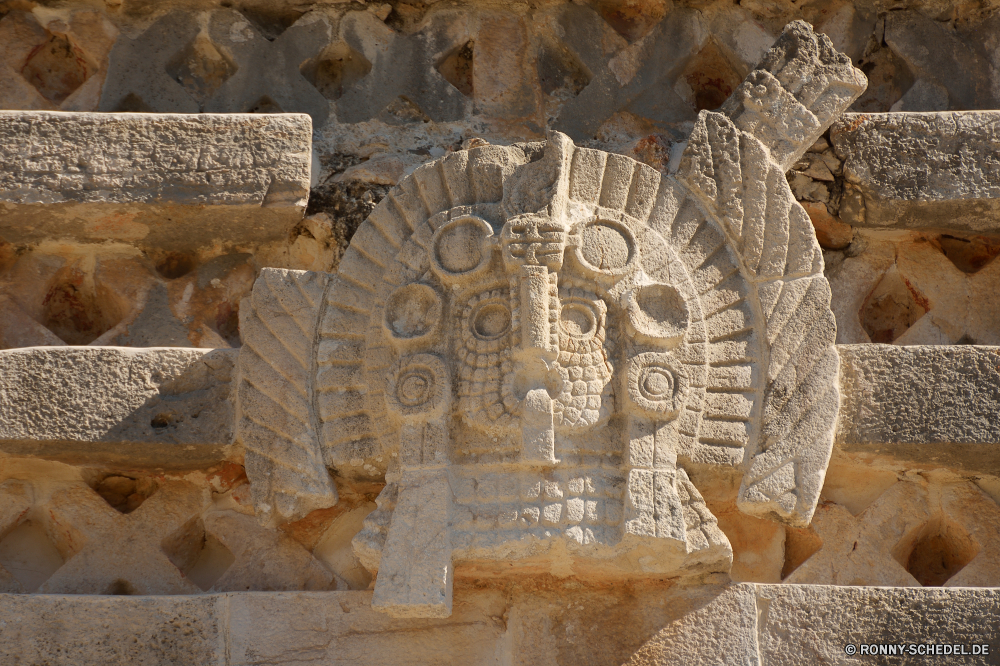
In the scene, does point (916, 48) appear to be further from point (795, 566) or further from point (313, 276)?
point (313, 276)

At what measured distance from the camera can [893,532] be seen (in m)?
2.66

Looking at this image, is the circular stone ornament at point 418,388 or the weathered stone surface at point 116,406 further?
the weathered stone surface at point 116,406

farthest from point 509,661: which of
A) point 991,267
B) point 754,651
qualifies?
point 991,267

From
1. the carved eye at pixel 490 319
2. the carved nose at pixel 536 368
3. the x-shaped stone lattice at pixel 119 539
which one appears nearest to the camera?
the carved nose at pixel 536 368

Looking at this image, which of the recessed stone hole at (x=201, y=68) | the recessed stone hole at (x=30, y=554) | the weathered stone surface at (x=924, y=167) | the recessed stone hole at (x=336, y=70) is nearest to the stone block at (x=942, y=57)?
the weathered stone surface at (x=924, y=167)

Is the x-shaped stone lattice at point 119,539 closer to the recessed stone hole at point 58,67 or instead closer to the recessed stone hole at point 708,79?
the recessed stone hole at point 58,67

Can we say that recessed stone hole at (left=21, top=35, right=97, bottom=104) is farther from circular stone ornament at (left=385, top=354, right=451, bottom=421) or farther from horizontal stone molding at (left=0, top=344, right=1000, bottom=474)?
circular stone ornament at (left=385, top=354, right=451, bottom=421)

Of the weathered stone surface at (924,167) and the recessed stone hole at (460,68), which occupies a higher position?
the recessed stone hole at (460,68)

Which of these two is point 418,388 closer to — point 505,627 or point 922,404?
point 505,627

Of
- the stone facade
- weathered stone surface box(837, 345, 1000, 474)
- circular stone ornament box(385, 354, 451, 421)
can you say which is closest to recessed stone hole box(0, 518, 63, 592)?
the stone facade

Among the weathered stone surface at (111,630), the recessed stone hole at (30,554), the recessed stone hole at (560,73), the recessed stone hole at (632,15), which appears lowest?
the weathered stone surface at (111,630)

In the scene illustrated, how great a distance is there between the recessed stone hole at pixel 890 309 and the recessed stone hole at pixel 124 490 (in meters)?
2.04

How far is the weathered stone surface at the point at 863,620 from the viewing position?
8.00 ft

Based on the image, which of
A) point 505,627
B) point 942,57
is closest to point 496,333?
point 505,627
